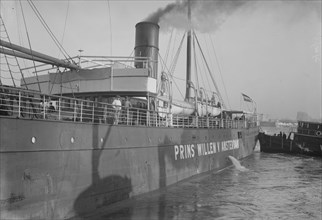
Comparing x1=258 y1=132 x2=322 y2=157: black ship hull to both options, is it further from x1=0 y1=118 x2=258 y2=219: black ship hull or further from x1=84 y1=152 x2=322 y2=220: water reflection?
x1=0 y1=118 x2=258 y2=219: black ship hull

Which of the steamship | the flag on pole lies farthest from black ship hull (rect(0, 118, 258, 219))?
the flag on pole

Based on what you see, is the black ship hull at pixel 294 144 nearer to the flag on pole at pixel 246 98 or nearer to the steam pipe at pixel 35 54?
the flag on pole at pixel 246 98

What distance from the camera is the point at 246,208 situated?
12.7 meters

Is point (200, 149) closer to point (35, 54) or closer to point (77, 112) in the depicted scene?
point (77, 112)

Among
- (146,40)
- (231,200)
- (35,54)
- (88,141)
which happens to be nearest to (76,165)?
(88,141)

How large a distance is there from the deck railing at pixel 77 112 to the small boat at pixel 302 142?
26.1ft

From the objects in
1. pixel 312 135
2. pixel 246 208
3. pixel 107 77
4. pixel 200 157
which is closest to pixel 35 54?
pixel 107 77

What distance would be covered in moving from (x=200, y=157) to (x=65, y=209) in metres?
11.4

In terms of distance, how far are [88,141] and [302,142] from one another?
30.1m

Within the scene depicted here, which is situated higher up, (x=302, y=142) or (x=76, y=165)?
(x=76, y=165)

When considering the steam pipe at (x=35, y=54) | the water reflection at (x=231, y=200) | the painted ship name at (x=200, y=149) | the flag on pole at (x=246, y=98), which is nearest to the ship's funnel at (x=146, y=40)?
the painted ship name at (x=200, y=149)

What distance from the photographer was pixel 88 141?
10586 mm

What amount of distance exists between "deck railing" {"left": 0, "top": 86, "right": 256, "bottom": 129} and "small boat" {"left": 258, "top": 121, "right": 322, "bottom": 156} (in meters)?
7.96

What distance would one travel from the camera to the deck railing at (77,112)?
898 centimetres
